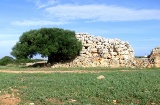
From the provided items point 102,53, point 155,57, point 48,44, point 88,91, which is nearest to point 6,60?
point 48,44

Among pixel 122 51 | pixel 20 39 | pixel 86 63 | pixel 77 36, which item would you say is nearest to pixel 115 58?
pixel 122 51

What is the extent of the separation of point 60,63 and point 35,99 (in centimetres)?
1769

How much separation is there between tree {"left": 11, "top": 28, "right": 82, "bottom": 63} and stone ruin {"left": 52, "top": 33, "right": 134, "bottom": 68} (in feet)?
3.10

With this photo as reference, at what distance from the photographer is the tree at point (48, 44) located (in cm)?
2669

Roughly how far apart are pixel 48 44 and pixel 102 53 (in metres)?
4.94

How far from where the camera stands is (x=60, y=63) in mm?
28531

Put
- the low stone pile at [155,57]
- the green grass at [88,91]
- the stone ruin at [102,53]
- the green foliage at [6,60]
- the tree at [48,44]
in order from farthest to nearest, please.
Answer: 1. the green foliage at [6,60]
2. the stone ruin at [102,53]
3. the tree at [48,44]
4. the low stone pile at [155,57]
5. the green grass at [88,91]

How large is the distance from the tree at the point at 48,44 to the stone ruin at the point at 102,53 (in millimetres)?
946

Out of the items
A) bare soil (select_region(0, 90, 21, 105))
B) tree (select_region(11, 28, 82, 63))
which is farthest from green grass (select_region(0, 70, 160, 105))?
tree (select_region(11, 28, 82, 63))

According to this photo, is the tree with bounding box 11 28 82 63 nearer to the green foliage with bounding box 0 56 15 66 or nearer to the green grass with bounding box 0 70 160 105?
the green grass with bounding box 0 70 160 105

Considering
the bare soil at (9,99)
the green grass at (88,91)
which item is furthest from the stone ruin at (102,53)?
the bare soil at (9,99)

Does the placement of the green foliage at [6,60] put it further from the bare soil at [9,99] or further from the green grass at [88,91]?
the bare soil at [9,99]

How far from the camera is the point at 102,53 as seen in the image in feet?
91.1

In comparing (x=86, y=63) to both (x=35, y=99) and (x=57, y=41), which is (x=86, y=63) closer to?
(x=57, y=41)
